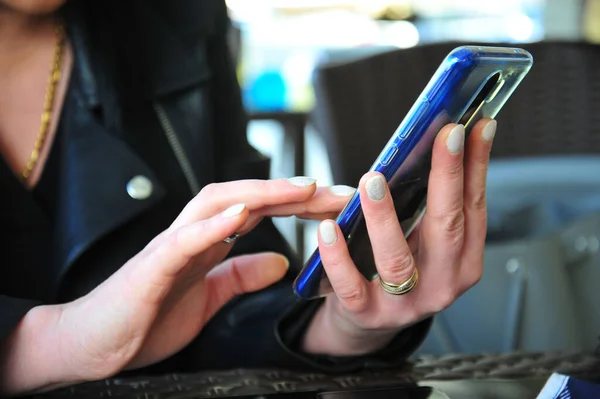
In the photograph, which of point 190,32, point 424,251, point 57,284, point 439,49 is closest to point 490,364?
point 424,251

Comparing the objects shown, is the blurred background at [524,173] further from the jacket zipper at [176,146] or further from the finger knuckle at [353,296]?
the finger knuckle at [353,296]

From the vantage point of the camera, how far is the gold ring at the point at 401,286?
0.51 m

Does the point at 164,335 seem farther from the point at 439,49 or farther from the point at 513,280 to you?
the point at 439,49

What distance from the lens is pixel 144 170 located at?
0.70 metres

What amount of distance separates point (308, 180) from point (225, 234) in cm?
7

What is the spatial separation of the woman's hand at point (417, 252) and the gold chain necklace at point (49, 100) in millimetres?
343

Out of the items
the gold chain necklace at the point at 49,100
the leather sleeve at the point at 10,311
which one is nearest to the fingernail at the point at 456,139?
the leather sleeve at the point at 10,311

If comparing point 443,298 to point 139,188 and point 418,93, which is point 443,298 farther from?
point 418,93

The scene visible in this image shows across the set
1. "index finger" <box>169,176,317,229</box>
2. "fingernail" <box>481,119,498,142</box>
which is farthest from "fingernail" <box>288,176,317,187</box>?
"fingernail" <box>481,119,498,142</box>

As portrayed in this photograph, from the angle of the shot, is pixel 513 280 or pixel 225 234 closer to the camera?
pixel 225 234

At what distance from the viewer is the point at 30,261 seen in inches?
27.5

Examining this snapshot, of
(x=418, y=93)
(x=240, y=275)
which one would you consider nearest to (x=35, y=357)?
(x=240, y=275)

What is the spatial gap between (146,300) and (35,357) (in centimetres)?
10

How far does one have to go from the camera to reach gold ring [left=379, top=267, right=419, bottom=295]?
0.51 m
